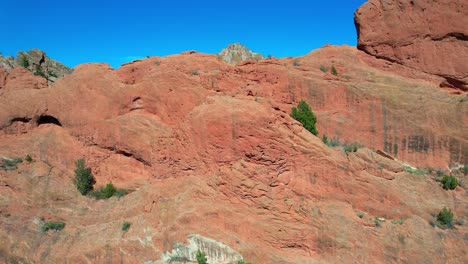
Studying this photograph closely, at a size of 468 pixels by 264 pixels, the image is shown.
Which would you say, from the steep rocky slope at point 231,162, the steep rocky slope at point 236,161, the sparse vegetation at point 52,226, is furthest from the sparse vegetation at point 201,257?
the sparse vegetation at point 52,226

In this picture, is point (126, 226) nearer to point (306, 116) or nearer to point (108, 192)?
point (108, 192)

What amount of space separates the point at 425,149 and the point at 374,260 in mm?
8464

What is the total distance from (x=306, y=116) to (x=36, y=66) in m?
30.6

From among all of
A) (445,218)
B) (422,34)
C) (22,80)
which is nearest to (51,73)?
(22,80)

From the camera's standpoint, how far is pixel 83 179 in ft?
70.4

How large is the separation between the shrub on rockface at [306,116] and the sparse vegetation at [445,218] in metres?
8.23

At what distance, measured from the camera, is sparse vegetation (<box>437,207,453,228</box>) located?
57.7ft

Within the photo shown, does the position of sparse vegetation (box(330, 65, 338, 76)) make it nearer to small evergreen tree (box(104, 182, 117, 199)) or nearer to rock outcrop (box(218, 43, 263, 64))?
small evergreen tree (box(104, 182, 117, 199))

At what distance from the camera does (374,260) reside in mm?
17000

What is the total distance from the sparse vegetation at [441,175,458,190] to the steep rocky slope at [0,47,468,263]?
1.28 feet

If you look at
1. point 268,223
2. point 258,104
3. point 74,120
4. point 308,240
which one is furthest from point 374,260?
point 74,120

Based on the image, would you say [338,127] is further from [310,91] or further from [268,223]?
[268,223]

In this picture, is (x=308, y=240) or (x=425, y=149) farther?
(x=425, y=149)

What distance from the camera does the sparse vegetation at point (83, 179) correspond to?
2145cm
